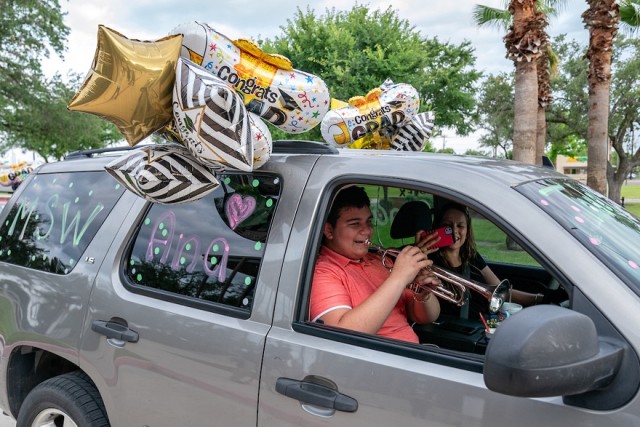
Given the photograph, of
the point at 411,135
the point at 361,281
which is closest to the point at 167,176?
the point at 361,281

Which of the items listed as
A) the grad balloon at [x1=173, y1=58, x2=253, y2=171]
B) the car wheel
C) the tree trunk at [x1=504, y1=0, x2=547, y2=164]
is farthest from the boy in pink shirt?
the tree trunk at [x1=504, y1=0, x2=547, y2=164]

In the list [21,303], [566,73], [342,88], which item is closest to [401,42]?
[342,88]

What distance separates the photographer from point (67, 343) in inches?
96.1

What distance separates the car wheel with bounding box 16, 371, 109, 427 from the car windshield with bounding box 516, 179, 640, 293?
201 centimetres

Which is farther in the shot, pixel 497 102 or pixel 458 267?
pixel 497 102

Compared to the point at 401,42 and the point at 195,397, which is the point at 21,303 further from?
the point at 401,42

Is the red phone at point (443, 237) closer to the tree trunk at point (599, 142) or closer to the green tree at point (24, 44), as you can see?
the tree trunk at point (599, 142)

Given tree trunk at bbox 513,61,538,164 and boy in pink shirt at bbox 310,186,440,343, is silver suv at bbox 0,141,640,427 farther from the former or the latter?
tree trunk at bbox 513,61,538,164

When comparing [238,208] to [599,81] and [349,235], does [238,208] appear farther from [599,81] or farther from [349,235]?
[599,81]

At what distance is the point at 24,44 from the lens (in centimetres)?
2427

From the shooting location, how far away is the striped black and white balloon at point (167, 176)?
203 centimetres

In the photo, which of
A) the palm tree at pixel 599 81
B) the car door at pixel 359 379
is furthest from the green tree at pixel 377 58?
the car door at pixel 359 379

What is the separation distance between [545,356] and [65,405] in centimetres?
214

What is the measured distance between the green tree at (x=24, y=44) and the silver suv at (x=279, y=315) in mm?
25072
